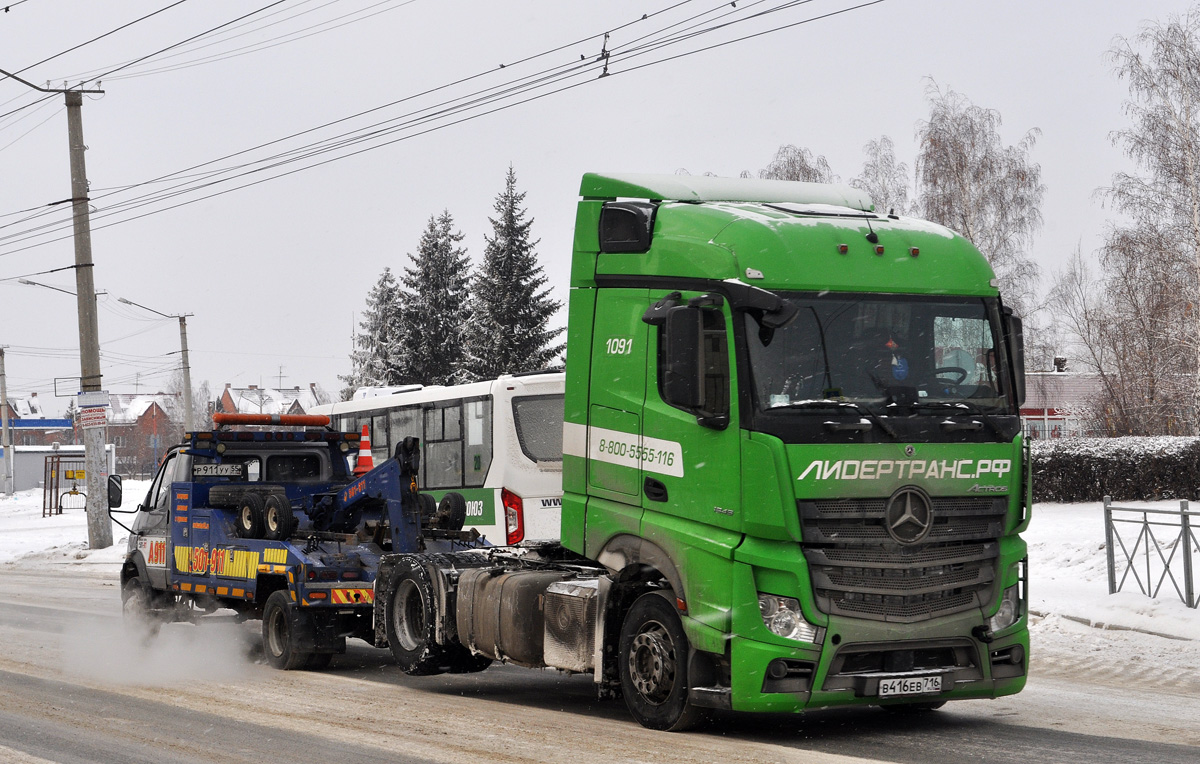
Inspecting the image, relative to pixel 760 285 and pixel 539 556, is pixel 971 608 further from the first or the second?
pixel 539 556

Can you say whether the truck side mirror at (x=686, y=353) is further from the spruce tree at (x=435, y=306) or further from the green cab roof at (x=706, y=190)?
→ the spruce tree at (x=435, y=306)

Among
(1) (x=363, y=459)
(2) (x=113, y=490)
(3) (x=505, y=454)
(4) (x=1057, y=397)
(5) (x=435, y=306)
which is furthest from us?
(4) (x=1057, y=397)

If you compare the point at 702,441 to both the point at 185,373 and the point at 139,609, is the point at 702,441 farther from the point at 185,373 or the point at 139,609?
the point at 185,373

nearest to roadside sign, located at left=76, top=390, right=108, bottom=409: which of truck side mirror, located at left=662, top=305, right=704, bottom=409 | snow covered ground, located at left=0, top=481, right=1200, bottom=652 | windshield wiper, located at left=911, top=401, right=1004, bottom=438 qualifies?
snow covered ground, located at left=0, top=481, right=1200, bottom=652

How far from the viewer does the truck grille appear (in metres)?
7.64

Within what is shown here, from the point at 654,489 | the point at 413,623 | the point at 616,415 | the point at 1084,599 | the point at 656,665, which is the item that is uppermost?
the point at 616,415

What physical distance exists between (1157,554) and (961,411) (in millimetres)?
8356

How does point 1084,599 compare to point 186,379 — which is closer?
point 1084,599

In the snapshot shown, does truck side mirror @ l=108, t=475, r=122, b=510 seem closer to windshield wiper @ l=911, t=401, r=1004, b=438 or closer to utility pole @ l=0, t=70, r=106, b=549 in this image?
windshield wiper @ l=911, t=401, r=1004, b=438

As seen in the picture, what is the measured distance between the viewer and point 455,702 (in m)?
9.84

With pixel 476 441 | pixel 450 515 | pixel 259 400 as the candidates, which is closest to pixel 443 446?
pixel 476 441

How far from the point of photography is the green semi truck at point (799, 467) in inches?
301

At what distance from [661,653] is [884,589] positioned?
4.87 ft

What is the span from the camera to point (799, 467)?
24.9ft
